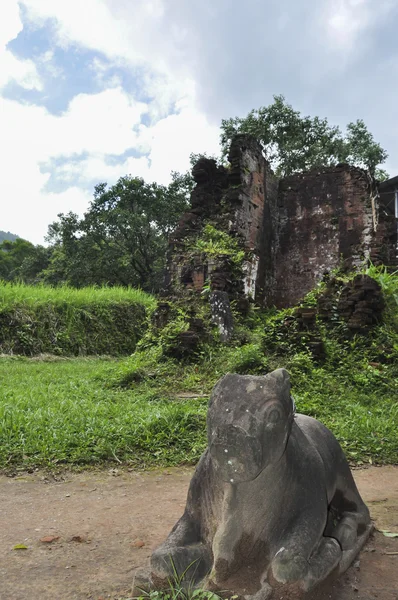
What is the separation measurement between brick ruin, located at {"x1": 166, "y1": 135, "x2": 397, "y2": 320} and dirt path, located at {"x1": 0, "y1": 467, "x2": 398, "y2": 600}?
22.1 feet

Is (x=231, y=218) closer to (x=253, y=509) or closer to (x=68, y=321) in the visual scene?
(x=68, y=321)

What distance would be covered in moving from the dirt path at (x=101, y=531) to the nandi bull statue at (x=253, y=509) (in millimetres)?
253

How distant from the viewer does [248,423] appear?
6.00ft

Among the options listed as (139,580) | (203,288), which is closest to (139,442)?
(139,580)

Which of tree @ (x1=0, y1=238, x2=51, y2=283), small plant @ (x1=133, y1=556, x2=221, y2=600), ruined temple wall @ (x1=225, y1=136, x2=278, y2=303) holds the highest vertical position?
tree @ (x1=0, y1=238, x2=51, y2=283)

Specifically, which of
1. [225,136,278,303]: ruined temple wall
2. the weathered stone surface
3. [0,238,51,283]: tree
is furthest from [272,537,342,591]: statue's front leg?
[0,238,51,283]: tree

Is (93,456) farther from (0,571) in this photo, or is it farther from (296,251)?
(296,251)

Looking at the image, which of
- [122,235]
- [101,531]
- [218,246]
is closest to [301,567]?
[101,531]

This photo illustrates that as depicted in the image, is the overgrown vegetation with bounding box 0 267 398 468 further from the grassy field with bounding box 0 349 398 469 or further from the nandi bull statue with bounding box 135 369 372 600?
the nandi bull statue with bounding box 135 369 372 600

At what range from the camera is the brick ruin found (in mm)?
11000

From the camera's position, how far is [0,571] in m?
2.37

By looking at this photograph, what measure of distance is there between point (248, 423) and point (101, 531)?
152 cm

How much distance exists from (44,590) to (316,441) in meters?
1.35

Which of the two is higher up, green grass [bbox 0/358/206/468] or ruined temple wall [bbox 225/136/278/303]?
ruined temple wall [bbox 225/136/278/303]
